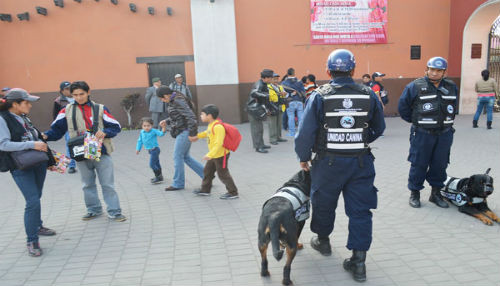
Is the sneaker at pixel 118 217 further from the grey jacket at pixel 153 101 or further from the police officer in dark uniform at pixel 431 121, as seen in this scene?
the grey jacket at pixel 153 101

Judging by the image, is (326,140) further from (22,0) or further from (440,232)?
(22,0)

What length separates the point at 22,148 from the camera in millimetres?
4145

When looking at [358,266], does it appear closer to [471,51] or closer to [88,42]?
[88,42]

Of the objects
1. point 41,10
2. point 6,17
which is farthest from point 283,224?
point 6,17

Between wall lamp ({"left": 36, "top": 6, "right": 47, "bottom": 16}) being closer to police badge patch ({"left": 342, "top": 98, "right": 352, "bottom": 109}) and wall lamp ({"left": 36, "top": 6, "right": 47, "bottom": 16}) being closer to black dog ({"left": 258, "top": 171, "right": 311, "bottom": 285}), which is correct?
black dog ({"left": 258, "top": 171, "right": 311, "bottom": 285})

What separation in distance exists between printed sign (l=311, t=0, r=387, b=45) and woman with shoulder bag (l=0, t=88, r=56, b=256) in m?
10.8

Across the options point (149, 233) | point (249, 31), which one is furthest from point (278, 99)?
point (149, 233)

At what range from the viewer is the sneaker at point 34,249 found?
4.25 meters

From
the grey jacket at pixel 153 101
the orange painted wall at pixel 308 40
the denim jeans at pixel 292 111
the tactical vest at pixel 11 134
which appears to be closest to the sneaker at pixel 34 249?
the tactical vest at pixel 11 134

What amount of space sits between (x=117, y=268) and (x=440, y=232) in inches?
141

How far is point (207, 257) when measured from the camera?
13.3ft

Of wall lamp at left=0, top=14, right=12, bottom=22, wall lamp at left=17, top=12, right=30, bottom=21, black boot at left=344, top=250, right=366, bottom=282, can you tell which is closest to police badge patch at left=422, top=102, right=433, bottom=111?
black boot at left=344, top=250, right=366, bottom=282

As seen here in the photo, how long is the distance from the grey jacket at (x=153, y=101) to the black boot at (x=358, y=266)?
9.75 metres

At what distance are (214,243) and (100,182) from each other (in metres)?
1.87
